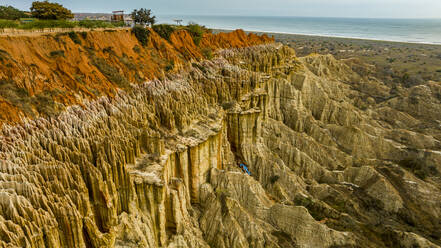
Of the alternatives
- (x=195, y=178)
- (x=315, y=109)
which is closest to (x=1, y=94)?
(x=195, y=178)

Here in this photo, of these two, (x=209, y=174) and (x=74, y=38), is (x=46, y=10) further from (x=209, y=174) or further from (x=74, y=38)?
(x=209, y=174)

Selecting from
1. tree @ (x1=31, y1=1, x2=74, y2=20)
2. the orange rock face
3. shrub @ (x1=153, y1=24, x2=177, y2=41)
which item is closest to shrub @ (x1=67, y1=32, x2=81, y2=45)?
the orange rock face

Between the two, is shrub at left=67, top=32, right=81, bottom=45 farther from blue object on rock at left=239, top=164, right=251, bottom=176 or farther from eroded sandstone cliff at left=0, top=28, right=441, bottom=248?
blue object on rock at left=239, top=164, right=251, bottom=176

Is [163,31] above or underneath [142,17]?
underneath

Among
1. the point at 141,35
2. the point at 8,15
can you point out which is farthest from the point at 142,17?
the point at 8,15

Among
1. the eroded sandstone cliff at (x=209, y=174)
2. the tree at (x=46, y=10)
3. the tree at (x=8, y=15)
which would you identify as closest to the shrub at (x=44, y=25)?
the tree at (x=46, y=10)

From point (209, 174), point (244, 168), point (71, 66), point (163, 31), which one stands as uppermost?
point (163, 31)
